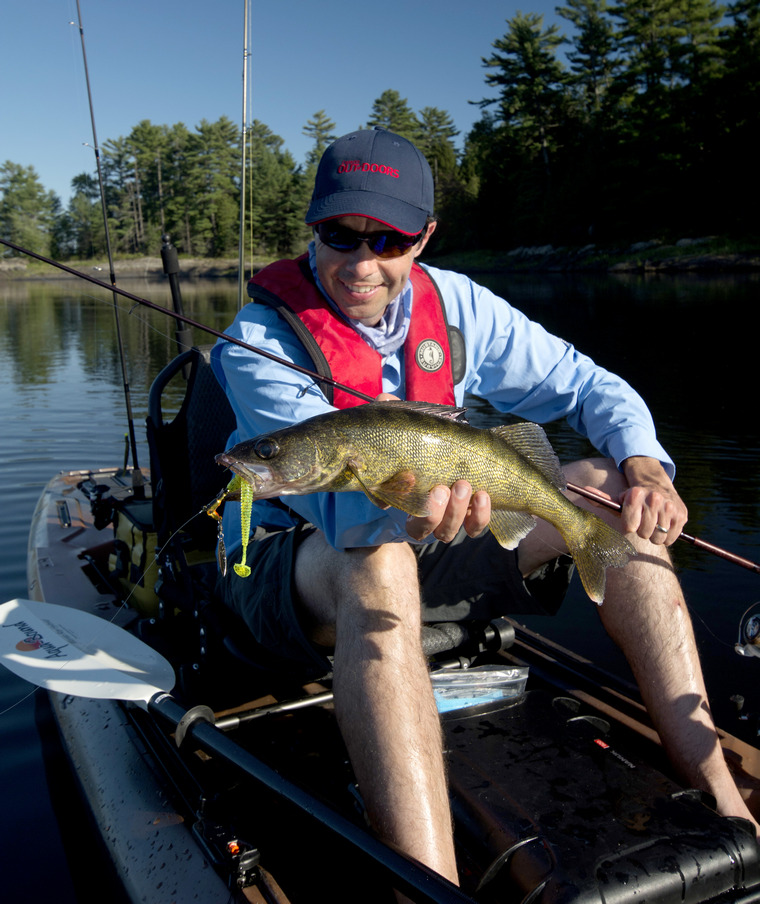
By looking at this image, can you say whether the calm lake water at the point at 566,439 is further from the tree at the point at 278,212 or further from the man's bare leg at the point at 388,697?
the tree at the point at 278,212

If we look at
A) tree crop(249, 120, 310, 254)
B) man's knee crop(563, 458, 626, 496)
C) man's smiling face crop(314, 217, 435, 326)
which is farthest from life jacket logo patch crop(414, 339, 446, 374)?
tree crop(249, 120, 310, 254)

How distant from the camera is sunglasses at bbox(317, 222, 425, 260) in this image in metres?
2.69

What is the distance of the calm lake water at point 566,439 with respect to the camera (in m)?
3.46

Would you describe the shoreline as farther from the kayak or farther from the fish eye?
the fish eye

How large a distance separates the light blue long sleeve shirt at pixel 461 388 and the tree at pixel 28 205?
80.6 metres

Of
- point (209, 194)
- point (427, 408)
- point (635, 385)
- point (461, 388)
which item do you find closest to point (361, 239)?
point (461, 388)

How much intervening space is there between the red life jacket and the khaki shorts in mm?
577

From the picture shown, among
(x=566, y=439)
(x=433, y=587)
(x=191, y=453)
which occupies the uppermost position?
(x=191, y=453)

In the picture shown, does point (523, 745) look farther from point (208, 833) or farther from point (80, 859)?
point (80, 859)

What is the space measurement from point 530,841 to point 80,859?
79.8 inches

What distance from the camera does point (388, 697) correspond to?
6.46ft

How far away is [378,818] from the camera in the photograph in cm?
187

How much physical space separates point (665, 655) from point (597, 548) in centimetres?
48

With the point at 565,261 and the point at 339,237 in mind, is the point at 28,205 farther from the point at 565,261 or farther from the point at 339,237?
the point at 339,237
